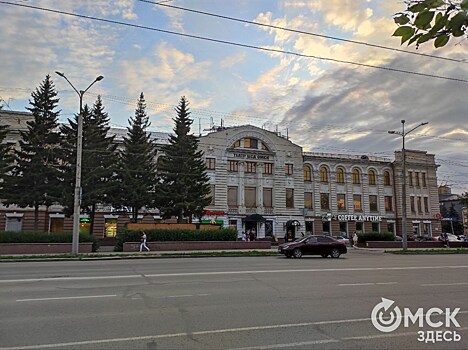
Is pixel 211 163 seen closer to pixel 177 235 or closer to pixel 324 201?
pixel 324 201

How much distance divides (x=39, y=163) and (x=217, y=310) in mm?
30196

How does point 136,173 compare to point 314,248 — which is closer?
point 314,248

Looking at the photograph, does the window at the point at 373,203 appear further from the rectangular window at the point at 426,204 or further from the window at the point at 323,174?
the rectangular window at the point at 426,204

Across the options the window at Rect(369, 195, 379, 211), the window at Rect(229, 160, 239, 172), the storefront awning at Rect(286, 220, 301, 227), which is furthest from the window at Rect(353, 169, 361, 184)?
the window at Rect(229, 160, 239, 172)

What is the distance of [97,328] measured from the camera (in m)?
6.44

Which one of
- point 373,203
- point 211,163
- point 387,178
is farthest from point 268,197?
point 387,178

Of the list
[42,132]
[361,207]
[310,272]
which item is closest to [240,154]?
[361,207]

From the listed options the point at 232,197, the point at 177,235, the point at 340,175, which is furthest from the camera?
the point at 340,175

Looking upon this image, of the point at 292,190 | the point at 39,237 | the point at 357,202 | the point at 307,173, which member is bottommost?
the point at 39,237

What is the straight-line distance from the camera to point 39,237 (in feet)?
87.9

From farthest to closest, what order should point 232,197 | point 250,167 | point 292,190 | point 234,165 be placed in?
1. point 292,190
2. point 250,167
3. point 234,165
4. point 232,197

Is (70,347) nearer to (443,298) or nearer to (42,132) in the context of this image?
(443,298)

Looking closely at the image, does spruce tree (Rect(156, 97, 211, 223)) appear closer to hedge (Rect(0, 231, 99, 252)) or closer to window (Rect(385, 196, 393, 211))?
hedge (Rect(0, 231, 99, 252))

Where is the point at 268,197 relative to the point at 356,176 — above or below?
below
